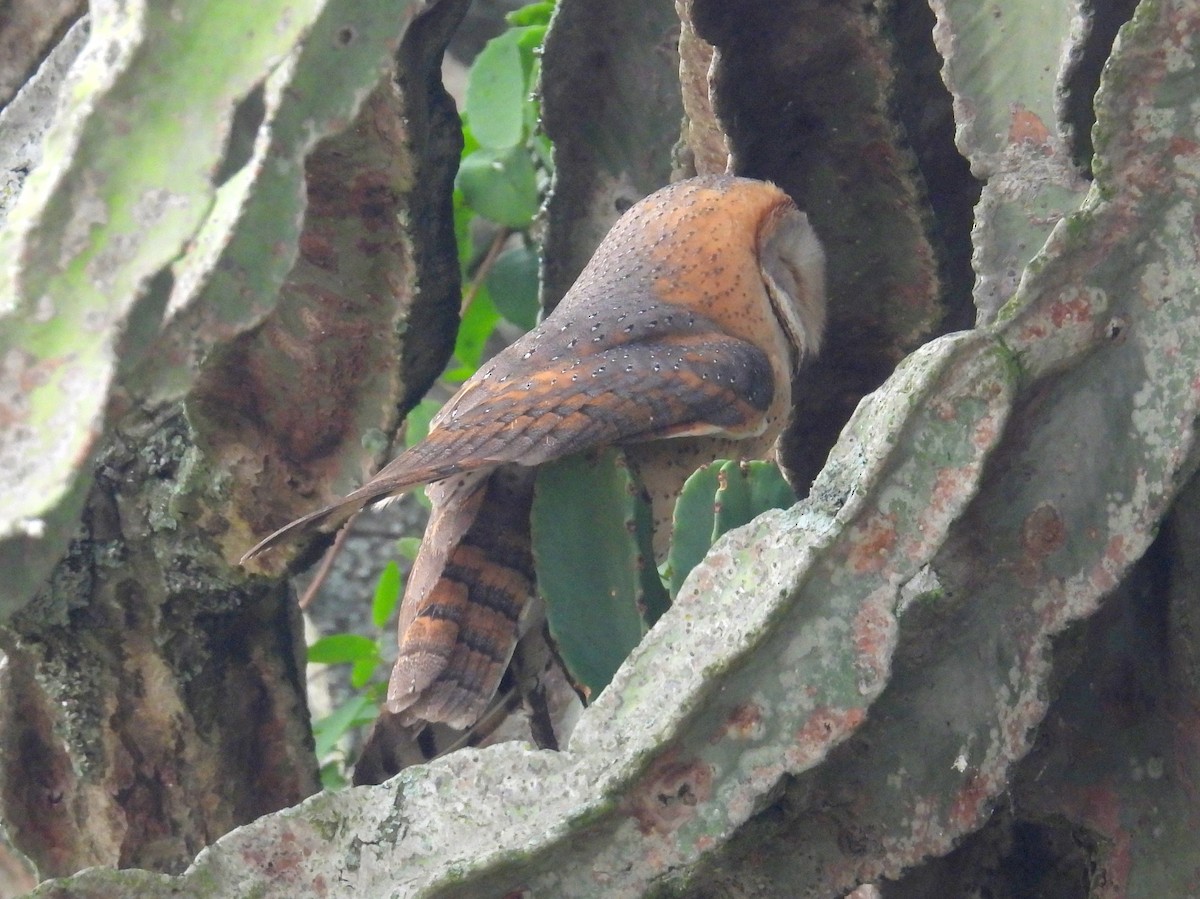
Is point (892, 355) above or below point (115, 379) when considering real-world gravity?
below

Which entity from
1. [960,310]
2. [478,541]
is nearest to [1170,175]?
[960,310]

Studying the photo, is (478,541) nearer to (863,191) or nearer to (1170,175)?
(863,191)

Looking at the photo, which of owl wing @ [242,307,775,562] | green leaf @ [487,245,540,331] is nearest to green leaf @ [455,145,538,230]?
green leaf @ [487,245,540,331]

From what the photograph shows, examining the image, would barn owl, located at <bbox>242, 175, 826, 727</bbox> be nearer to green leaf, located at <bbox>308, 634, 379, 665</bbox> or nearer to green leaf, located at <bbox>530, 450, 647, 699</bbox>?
green leaf, located at <bbox>530, 450, 647, 699</bbox>

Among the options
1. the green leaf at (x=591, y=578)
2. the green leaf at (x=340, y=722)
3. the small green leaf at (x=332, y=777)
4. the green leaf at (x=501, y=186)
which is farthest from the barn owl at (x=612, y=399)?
the small green leaf at (x=332, y=777)

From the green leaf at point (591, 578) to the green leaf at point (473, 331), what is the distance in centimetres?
112

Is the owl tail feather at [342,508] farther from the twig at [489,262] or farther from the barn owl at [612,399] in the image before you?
the twig at [489,262]

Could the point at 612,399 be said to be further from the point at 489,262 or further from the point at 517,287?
the point at 489,262

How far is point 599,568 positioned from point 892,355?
0.58m

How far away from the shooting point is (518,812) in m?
0.91

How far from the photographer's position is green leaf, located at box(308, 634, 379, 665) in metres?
2.30

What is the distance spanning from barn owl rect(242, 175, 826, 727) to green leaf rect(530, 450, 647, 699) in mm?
152

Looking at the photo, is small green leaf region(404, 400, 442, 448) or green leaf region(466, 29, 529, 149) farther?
small green leaf region(404, 400, 442, 448)

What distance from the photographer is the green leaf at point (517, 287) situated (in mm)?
2297
